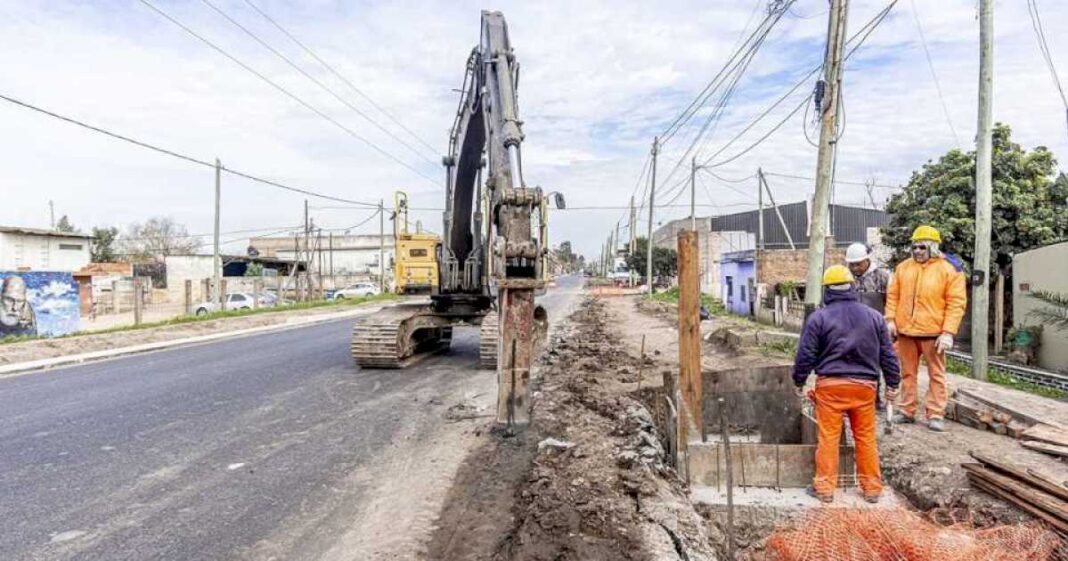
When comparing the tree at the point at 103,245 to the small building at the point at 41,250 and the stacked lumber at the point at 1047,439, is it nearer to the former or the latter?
the small building at the point at 41,250

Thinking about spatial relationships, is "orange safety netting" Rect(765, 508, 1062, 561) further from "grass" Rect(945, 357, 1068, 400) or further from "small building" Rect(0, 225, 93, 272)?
"small building" Rect(0, 225, 93, 272)

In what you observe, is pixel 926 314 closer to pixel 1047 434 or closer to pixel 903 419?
pixel 903 419

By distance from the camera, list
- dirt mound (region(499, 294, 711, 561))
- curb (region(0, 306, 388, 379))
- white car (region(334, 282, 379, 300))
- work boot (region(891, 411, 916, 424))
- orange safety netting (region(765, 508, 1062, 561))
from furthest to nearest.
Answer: white car (region(334, 282, 379, 300)) → curb (region(0, 306, 388, 379)) → work boot (region(891, 411, 916, 424)) → dirt mound (region(499, 294, 711, 561)) → orange safety netting (region(765, 508, 1062, 561))

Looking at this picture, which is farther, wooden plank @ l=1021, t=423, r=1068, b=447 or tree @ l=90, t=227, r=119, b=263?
tree @ l=90, t=227, r=119, b=263

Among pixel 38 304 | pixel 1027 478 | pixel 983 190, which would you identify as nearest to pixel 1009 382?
pixel 983 190

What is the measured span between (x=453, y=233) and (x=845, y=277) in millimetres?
7853

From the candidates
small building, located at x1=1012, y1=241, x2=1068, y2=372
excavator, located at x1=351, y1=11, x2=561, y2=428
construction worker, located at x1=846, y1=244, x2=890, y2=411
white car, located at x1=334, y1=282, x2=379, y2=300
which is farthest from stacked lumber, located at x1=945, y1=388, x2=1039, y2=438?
white car, located at x1=334, y1=282, x2=379, y2=300

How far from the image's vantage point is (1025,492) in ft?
13.9

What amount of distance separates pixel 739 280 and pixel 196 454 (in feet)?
80.9

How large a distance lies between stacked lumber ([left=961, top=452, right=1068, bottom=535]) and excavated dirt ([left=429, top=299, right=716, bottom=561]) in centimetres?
203

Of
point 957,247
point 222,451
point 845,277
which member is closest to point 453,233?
point 222,451

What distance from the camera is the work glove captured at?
19.2ft

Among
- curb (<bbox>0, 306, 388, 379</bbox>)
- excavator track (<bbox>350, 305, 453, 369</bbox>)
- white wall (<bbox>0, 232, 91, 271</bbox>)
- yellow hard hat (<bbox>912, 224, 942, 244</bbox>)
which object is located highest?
white wall (<bbox>0, 232, 91, 271</bbox>)

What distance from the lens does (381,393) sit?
29.0 ft
